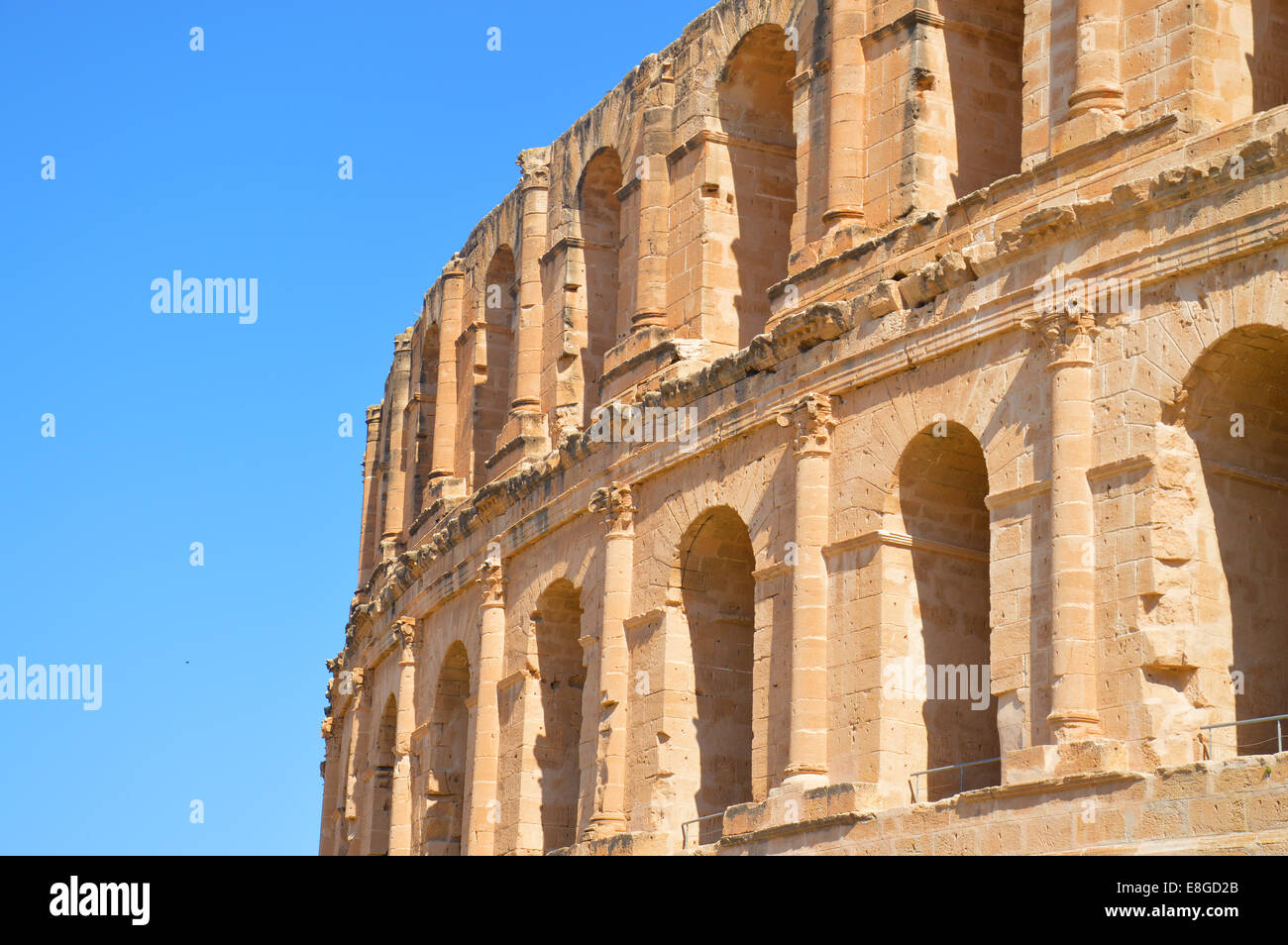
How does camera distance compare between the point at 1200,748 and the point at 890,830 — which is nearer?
the point at 1200,748

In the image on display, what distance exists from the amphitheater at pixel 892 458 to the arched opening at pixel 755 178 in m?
0.05

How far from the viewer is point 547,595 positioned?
2922cm

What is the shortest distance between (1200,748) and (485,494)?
535 inches

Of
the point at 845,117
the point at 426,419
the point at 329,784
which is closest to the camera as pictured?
the point at 845,117

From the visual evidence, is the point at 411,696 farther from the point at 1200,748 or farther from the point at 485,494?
the point at 1200,748

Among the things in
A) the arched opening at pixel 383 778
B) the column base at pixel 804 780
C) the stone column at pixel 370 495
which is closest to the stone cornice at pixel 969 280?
the column base at pixel 804 780

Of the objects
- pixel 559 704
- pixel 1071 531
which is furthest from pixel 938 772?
pixel 559 704

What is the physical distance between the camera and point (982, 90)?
968 inches

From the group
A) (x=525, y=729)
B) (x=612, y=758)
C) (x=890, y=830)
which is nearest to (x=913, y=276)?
(x=890, y=830)

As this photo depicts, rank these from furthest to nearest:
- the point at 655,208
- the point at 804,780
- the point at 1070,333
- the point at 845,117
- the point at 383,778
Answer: the point at 383,778 < the point at 655,208 < the point at 845,117 < the point at 804,780 < the point at 1070,333

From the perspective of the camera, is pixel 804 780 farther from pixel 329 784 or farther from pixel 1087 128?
pixel 329 784

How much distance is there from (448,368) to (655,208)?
8205mm

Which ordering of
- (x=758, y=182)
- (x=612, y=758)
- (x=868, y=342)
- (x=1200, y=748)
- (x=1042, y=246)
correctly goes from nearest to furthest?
(x=1200, y=748)
(x=1042, y=246)
(x=868, y=342)
(x=612, y=758)
(x=758, y=182)

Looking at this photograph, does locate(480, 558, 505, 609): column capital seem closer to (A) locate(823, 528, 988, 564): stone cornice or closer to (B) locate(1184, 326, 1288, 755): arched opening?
(A) locate(823, 528, 988, 564): stone cornice
